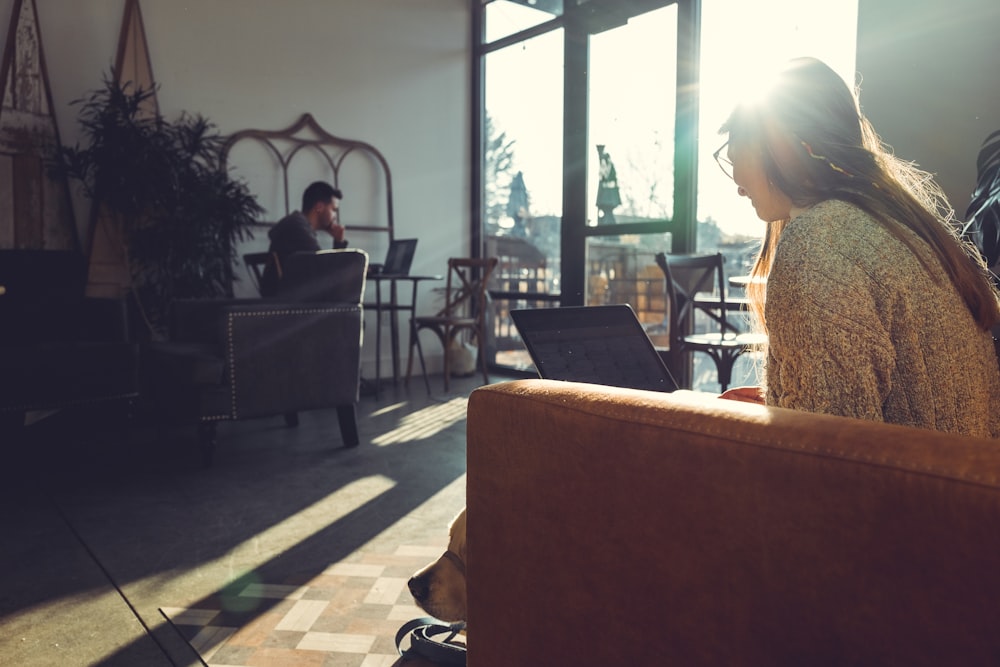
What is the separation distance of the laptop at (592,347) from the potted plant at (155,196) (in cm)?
329

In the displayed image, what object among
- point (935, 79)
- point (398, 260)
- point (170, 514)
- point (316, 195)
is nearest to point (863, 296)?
point (170, 514)

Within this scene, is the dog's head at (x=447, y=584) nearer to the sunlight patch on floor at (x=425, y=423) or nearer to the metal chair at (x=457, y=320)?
the sunlight patch on floor at (x=425, y=423)

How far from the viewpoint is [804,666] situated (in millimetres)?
569

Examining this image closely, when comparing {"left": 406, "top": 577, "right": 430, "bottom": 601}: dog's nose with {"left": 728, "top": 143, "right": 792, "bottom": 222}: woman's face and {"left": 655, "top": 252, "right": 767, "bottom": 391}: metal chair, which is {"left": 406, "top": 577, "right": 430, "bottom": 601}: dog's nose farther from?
{"left": 655, "top": 252, "right": 767, "bottom": 391}: metal chair

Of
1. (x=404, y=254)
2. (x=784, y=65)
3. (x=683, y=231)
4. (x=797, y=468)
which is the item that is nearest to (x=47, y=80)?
(x=404, y=254)

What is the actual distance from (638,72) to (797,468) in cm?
451

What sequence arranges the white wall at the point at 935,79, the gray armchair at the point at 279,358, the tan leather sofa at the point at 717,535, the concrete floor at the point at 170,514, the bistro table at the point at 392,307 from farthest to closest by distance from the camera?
the bistro table at the point at 392,307 → the white wall at the point at 935,79 → the gray armchair at the point at 279,358 → the concrete floor at the point at 170,514 → the tan leather sofa at the point at 717,535

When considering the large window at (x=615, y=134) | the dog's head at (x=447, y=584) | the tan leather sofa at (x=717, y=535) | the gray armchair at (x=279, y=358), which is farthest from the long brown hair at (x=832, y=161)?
the large window at (x=615, y=134)

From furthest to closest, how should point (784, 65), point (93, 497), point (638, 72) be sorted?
point (638, 72)
point (93, 497)
point (784, 65)

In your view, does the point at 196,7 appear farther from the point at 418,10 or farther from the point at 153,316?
the point at 153,316

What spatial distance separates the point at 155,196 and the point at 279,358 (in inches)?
59.9

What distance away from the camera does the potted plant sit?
3865mm

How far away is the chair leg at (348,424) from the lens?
11.0ft

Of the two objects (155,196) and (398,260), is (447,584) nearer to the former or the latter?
(155,196)
